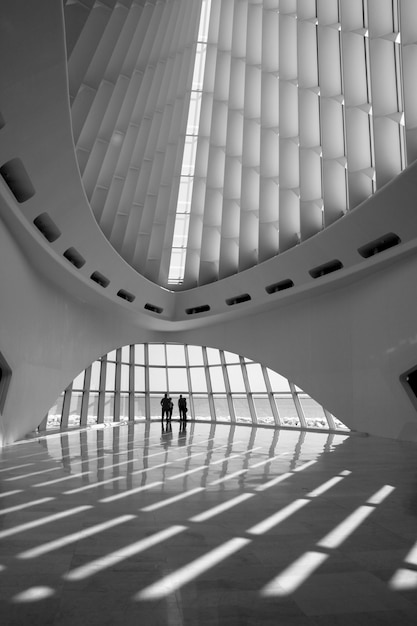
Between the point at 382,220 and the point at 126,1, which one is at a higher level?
the point at 126,1

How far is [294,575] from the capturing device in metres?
3.21

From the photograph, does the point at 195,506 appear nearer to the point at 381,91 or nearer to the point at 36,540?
the point at 36,540

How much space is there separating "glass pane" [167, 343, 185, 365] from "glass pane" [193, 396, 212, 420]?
238 cm

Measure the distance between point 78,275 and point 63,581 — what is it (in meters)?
13.9

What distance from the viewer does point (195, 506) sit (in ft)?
17.5

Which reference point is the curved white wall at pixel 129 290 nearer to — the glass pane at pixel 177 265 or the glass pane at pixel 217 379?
the glass pane at pixel 177 265

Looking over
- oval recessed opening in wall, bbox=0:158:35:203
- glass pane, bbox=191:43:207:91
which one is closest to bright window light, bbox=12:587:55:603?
oval recessed opening in wall, bbox=0:158:35:203

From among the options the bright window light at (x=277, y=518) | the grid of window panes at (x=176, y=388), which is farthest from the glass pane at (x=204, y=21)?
the grid of window panes at (x=176, y=388)

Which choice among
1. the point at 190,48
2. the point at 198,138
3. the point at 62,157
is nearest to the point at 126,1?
the point at 62,157

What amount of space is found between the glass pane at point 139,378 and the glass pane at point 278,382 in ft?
25.8

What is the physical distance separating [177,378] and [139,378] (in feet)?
7.59

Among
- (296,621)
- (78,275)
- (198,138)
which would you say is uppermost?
(198,138)

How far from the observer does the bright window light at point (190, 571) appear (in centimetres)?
290

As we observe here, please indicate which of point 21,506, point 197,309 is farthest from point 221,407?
point 21,506
